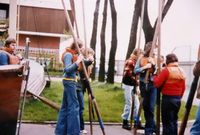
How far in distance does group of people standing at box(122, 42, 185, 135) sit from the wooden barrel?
194cm

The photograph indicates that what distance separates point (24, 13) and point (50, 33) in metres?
3.92

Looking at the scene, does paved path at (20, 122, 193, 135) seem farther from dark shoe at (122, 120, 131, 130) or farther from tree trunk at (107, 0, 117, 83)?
tree trunk at (107, 0, 117, 83)

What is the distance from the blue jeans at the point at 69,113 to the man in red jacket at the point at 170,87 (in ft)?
3.03

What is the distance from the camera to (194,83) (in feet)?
9.76

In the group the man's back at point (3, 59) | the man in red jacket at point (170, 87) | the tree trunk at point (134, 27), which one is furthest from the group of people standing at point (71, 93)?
the tree trunk at point (134, 27)

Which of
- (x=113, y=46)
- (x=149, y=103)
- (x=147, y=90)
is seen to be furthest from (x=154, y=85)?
(x=113, y=46)

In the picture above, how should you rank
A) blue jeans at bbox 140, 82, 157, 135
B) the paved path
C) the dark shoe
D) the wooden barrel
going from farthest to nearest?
the dark shoe
the paved path
blue jeans at bbox 140, 82, 157, 135
the wooden barrel

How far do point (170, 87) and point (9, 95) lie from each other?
7.04 feet

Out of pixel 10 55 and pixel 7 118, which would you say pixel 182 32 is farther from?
pixel 7 118

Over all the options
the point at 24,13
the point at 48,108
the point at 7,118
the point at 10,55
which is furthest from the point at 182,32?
the point at 24,13

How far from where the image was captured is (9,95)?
3814 millimetres

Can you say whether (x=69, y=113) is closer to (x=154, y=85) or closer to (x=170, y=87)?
(x=154, y=85)

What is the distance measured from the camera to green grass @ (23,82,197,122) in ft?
26.5

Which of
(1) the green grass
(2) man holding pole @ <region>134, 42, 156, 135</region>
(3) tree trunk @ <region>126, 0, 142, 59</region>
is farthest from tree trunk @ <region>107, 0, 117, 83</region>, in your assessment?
(2) man holding pole @ <region>134, 42, 156, 135</region>
